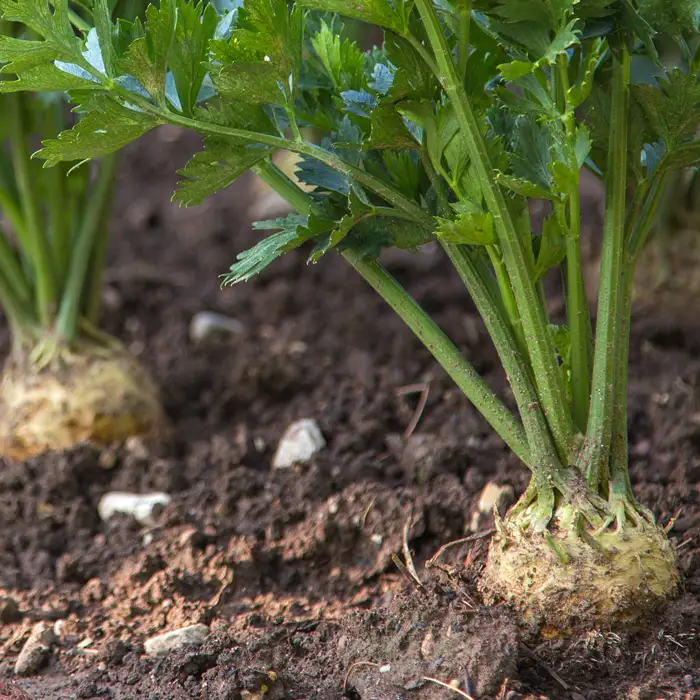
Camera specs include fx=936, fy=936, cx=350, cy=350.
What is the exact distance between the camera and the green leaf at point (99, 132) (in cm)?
121

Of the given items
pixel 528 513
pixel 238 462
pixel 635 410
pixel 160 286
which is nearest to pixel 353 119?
pixel 528 513

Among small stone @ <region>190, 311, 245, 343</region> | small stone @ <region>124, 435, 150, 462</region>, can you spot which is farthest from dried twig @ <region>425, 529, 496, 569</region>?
small stone @ <region>190, 311, 245, 343</region>

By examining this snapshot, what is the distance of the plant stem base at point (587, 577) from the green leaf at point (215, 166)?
648 mm

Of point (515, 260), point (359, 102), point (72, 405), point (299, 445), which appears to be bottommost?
point (299, 445)

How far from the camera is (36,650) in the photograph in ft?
5.01

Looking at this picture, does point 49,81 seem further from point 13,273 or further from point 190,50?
point 13,273

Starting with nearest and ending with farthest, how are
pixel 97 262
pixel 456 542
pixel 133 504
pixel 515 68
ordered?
pixel 515 68, pixel 456 542, pixel 133 504, pixel 97 262

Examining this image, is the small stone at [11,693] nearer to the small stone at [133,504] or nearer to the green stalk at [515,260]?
the small stone at [133,504]

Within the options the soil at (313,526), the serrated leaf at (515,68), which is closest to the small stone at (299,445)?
the soil at (313,526)

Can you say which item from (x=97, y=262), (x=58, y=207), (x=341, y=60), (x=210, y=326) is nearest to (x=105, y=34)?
(x=341, y=60)

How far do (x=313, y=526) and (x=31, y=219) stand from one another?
1095 mm

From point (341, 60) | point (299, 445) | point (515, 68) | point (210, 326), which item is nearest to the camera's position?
point (515, 68)

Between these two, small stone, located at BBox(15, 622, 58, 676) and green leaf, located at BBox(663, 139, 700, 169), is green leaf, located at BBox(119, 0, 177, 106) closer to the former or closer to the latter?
green leaf, located at BBox(663, 139, 700, 169)

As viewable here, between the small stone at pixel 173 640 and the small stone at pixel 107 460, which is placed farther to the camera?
the small stone at pixel 107 460
